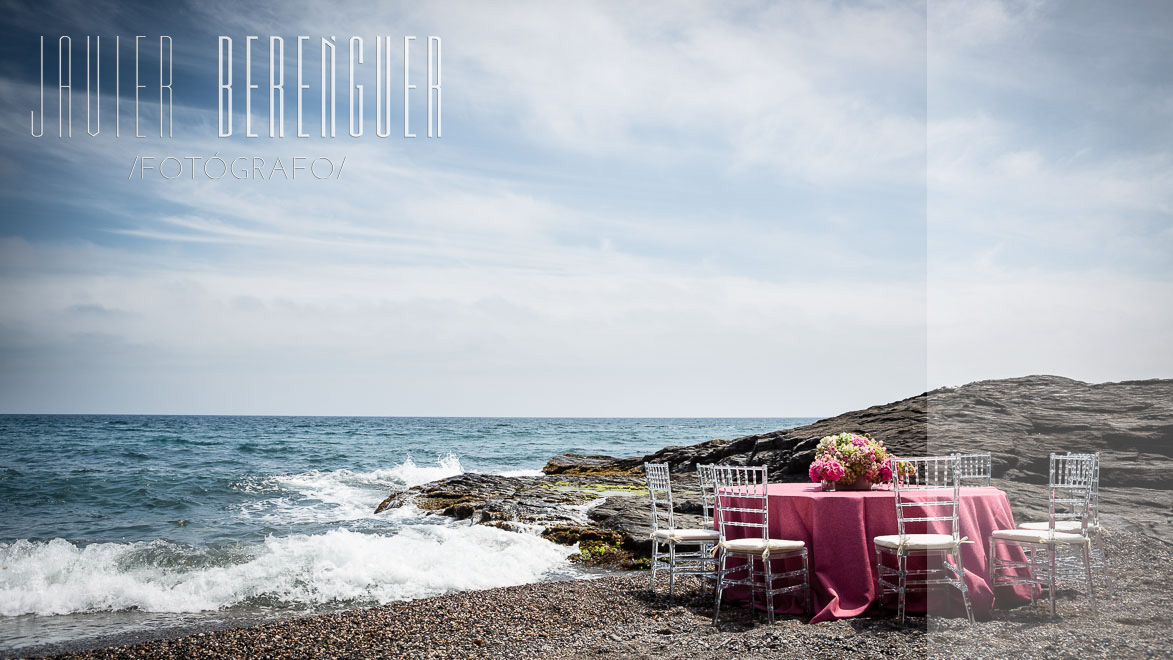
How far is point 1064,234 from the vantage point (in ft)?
15.6

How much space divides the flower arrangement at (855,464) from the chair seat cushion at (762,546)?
647 mm

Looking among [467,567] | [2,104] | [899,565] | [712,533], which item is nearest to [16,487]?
[2,104]

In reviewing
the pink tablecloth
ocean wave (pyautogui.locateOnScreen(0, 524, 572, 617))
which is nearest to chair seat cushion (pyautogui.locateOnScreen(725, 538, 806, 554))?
the pink tablecloth

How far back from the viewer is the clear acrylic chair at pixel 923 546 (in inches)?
194

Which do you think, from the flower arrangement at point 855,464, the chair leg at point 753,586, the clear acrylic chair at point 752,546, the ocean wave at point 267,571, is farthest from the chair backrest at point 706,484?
the ocean wave at point 267,571

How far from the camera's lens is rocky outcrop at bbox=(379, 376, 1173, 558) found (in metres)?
6.70

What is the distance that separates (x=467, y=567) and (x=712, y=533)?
354 cm

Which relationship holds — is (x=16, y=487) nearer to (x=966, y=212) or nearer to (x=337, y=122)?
(x=337, y=122)

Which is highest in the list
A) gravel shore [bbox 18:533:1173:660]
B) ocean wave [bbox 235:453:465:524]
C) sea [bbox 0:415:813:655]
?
gravel shore [bbox 18:533:1173:660]

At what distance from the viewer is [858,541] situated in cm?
530

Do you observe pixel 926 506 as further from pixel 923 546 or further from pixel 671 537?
pixel 671 537

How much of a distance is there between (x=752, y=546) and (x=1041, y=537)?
7.06 ft

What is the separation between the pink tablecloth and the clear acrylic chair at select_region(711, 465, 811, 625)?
0.16 meters

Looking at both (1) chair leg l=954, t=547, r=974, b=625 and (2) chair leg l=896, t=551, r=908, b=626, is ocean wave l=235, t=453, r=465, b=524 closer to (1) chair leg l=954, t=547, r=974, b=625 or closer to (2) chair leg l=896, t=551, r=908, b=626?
(2) chair leg l=896, t=551, r=908, b=626
